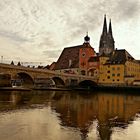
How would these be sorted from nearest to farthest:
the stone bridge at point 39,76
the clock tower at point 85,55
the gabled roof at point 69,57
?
the stone bridge at point 39,76 → the clock tower at point 85,55 → the gabled roof at point 69,57

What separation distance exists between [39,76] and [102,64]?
3565 centimetres

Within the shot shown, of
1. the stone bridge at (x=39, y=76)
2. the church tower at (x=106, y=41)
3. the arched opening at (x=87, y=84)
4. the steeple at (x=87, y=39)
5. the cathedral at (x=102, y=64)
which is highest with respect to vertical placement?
the church tower at (x=106, y=41)

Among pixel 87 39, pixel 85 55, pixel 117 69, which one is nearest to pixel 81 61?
pixel 85 55

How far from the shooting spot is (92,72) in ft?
316

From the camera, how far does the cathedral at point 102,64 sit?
86.0 meters

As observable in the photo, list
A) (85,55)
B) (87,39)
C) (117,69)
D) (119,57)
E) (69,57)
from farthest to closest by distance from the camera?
(69,57)
(87,39)
(85,55)
(119,57)
(117,69)

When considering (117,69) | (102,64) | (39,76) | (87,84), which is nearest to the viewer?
(39,76)

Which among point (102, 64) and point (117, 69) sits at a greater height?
point (102, 64)

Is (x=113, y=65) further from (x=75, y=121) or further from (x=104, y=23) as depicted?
(x=75, y=121)

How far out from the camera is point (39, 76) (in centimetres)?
6091

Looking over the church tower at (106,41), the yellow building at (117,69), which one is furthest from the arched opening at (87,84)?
the church tower at (106,41)

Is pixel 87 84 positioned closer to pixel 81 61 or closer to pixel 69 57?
pixel 81 61

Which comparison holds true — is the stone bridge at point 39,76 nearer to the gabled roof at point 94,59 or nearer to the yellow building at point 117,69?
the yellow building at point 117,69

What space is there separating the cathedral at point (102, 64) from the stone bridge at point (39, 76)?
558cm
